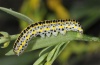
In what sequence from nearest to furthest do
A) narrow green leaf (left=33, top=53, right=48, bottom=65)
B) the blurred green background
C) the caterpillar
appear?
narrow green leaf (left=33, top=53, right=48, bottom=65), the caterpillar, the blurred green background

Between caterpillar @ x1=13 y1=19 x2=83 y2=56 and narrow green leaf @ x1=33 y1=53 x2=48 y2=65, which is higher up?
caterpillar @ x1=13 y1=19 x2=83 y2=56

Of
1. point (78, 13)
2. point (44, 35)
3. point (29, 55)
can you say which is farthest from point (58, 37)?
→ point (78, 13)

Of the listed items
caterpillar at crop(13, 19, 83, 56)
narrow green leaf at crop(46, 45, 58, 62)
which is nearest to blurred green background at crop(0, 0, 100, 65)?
caterpillar at crop(13, 19, 83, 56)

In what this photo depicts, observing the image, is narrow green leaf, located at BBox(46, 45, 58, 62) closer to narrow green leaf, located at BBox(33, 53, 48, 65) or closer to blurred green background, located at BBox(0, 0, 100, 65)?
narrow green leaf, located at BBox(33, 53, 48, 65)

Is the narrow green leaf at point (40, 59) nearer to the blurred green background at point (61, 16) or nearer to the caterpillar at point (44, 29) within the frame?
the caterpillar at point (44, 29)

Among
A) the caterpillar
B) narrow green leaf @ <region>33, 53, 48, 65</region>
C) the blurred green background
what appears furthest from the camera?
the blurred green background

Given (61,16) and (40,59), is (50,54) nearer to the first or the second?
(40,59)

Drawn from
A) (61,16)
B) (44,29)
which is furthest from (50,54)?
(61,16)

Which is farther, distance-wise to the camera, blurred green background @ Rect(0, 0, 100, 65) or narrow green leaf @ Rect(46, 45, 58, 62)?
blurred green background @ Rect(0, 0, 100, 65)
